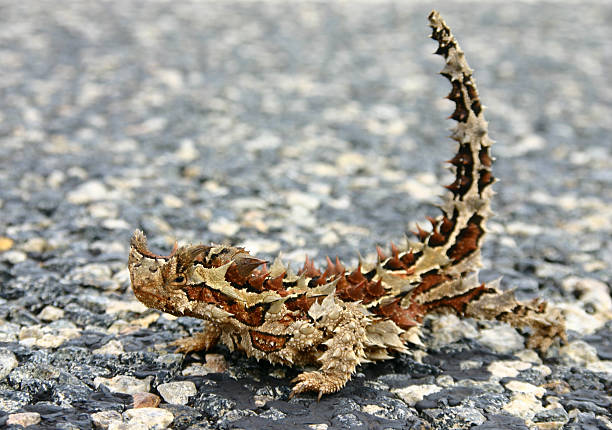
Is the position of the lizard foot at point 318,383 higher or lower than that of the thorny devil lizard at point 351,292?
lower

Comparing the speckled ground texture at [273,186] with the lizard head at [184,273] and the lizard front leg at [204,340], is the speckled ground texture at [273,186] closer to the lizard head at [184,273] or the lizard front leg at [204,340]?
the lizard front leg at [204,340]

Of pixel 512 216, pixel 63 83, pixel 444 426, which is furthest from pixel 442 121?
pixel 444 426

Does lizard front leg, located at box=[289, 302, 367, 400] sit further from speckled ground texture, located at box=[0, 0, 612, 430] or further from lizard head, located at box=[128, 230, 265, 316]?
lizard head, located at box=[128, 230, 265, 316]

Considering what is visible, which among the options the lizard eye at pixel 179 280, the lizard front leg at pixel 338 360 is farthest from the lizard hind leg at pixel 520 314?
the lizard eye at pixel 179 280

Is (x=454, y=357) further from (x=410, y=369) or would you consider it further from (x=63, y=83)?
(x=63, y=83)

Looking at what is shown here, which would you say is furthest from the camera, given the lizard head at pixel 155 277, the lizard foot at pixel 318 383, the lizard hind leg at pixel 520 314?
the lizard hind leg at pixel 520 314

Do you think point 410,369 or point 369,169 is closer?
point 410,369

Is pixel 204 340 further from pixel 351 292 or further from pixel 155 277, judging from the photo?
pixel 351 292
